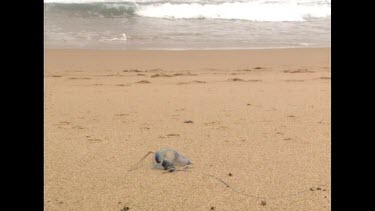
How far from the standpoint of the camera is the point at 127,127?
4.14 meters

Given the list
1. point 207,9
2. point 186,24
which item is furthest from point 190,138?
point 207,9

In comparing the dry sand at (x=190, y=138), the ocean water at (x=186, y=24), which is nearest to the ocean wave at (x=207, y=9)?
the ocean water at (x=186, y=24)

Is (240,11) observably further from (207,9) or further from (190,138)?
(190,138)

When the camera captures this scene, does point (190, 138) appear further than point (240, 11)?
No

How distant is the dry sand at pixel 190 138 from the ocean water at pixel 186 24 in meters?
4.21

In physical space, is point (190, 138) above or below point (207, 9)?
below

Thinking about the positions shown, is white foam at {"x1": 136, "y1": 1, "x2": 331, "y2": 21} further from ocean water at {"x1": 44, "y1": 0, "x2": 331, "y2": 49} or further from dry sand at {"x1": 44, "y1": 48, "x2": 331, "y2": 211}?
dry sand at {"x1": 44, "y1": 48, "x2": 331, "y2": 211}

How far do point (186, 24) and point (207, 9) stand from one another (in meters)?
3.01

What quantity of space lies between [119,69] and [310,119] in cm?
482

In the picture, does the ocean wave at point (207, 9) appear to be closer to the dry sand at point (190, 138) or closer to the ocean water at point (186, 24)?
the ocean water at point (186, 24)

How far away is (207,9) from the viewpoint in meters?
18.3
